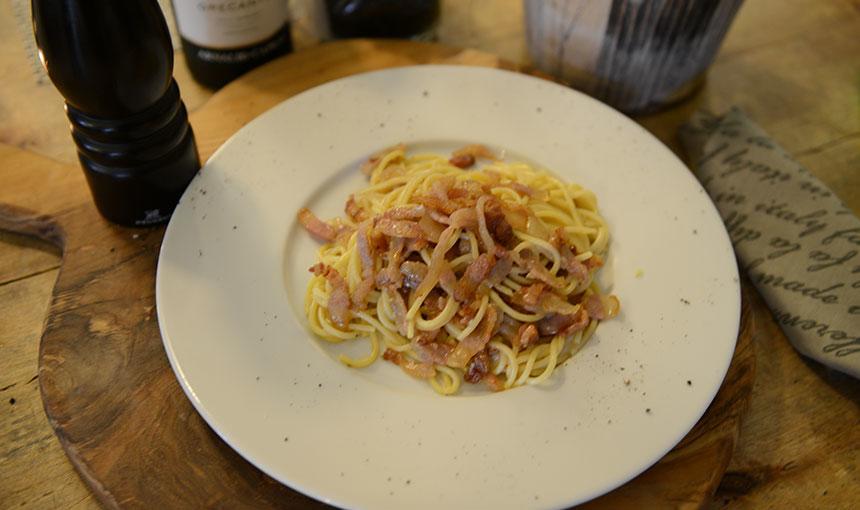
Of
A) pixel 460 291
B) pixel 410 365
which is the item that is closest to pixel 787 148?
pixel 460 291

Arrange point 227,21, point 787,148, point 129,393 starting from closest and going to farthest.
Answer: point 129,393 → point 227,21 → point 787,148

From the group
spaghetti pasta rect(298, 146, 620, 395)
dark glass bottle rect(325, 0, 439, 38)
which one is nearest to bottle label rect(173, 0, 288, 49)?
dark glass bottle rect(325, 0, 439, 38)

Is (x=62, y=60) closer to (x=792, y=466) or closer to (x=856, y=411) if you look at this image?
(x=792, y=466)

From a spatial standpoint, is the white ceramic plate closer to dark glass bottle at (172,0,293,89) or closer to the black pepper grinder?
the black pepper grinder

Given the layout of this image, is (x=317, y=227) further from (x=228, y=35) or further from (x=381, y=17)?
(x=381, y=17)

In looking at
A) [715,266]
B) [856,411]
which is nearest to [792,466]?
[856,411]

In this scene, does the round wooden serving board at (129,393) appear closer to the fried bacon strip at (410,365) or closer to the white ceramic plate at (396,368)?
the white ceramic plate at (396,368)
